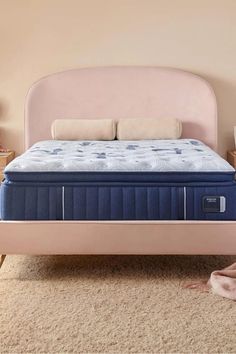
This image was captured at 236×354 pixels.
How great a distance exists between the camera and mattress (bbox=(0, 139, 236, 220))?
239cm

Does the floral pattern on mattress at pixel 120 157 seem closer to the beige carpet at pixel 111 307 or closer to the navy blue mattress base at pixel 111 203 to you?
the navy blue mattress base at pixel 111 203

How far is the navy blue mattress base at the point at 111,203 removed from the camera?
94.0 inches

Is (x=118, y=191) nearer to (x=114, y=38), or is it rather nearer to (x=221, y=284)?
(x=221, y=284)

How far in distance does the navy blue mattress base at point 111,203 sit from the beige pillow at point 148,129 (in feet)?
4.27

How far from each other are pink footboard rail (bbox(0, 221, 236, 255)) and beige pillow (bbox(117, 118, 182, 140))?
56.7 inches

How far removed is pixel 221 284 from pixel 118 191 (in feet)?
2.15

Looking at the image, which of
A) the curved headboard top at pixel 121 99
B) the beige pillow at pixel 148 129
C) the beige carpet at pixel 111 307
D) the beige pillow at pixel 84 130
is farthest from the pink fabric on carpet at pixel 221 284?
the curved headboard top at pixel 121 99

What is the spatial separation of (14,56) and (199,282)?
2.47 metres

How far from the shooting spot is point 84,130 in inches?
145

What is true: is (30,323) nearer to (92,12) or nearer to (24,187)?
(24,187)

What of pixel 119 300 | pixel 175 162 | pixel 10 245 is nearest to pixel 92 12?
pixel 175 162

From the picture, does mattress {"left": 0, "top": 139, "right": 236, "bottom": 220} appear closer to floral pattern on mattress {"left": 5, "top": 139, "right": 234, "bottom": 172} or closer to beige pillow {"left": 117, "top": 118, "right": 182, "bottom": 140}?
floral pattern on mattress {"left": 5, "top": 139, "right": 234, "bottom": 172}

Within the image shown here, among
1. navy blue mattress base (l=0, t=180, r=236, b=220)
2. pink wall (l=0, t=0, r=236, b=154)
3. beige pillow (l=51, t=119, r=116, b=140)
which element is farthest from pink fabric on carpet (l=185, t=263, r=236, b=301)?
pink wall (l=0, t=0, r=236, b=154)

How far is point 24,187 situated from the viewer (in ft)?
7.89
